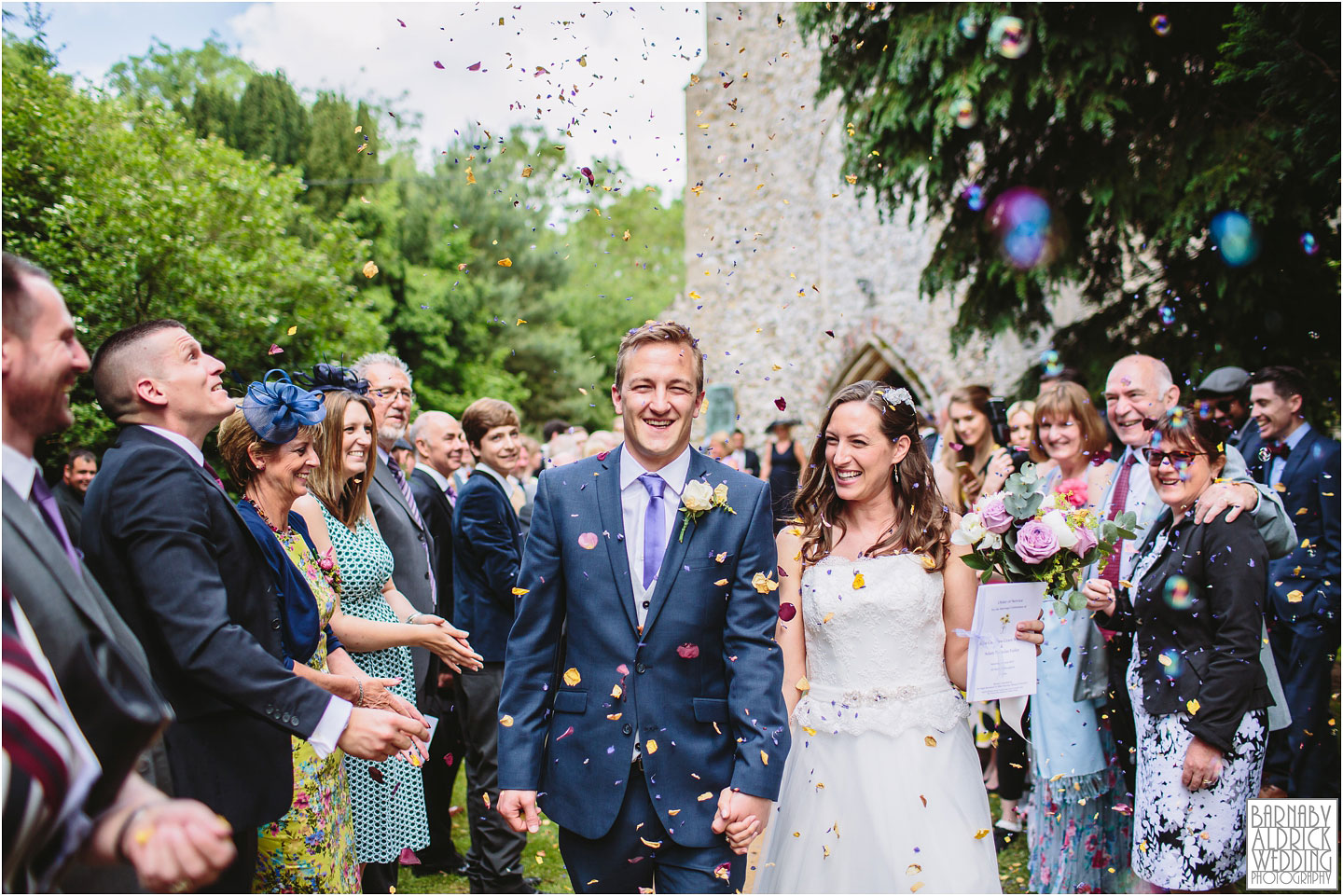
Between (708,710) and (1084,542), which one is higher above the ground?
(1084,542)

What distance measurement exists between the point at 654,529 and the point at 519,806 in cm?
85

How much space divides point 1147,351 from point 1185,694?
455cm

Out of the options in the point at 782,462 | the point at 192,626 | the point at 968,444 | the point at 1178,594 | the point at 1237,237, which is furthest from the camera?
the point at 782,462

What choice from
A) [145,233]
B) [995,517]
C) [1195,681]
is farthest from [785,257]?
[995,517]

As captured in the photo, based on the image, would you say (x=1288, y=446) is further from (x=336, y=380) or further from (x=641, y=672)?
(x=336, y=380)

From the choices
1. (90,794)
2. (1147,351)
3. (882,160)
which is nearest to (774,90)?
(882,160)

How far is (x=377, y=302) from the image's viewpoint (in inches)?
813

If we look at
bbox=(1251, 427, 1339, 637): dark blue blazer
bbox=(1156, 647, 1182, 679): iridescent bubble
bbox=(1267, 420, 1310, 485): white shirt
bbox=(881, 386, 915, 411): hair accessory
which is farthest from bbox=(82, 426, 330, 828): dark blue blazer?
bbox=(1267, 420, 1310, 485): white shirt

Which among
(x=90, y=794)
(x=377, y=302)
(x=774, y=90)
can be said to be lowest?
→ (x=90, y=794)

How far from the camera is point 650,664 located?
2.60 metres

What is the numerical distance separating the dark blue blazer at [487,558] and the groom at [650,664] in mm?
1856

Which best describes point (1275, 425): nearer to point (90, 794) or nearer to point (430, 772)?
point (430, 772)

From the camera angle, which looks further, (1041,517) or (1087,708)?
(1087,708)
